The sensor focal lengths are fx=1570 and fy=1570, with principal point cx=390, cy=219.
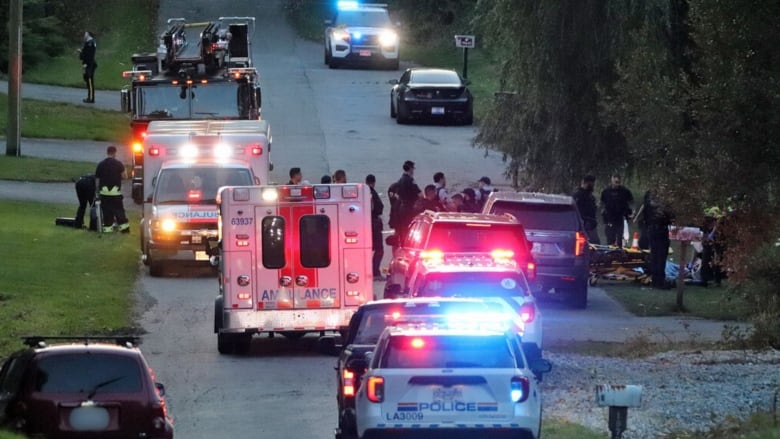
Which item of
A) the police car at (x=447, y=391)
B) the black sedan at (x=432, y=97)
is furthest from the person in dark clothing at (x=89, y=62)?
the police car at (x=447, y=391)

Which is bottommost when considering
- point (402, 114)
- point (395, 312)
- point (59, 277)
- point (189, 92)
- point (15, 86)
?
point (59, 277)

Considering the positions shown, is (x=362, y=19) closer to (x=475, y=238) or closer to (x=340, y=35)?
(x=340, y=35)

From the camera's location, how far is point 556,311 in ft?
85.4

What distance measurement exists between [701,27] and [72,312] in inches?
409

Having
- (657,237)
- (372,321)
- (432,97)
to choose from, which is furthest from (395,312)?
(432,97)

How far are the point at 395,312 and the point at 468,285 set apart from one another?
2952 mm

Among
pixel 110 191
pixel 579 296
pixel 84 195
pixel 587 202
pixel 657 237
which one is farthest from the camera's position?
pixel 84 195

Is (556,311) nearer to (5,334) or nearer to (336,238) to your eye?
(336,238)

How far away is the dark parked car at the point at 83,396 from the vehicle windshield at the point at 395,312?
309cm

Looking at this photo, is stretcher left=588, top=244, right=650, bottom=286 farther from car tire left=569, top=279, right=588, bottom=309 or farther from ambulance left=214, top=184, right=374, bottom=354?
ambulance left=214, top=184, right=374, bottom=354

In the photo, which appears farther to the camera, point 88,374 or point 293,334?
point 293,334

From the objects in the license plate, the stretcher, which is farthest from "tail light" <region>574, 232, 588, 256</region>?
the license plate

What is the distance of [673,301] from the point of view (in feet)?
88.6

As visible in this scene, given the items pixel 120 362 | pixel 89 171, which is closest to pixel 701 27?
pixel 120 362
